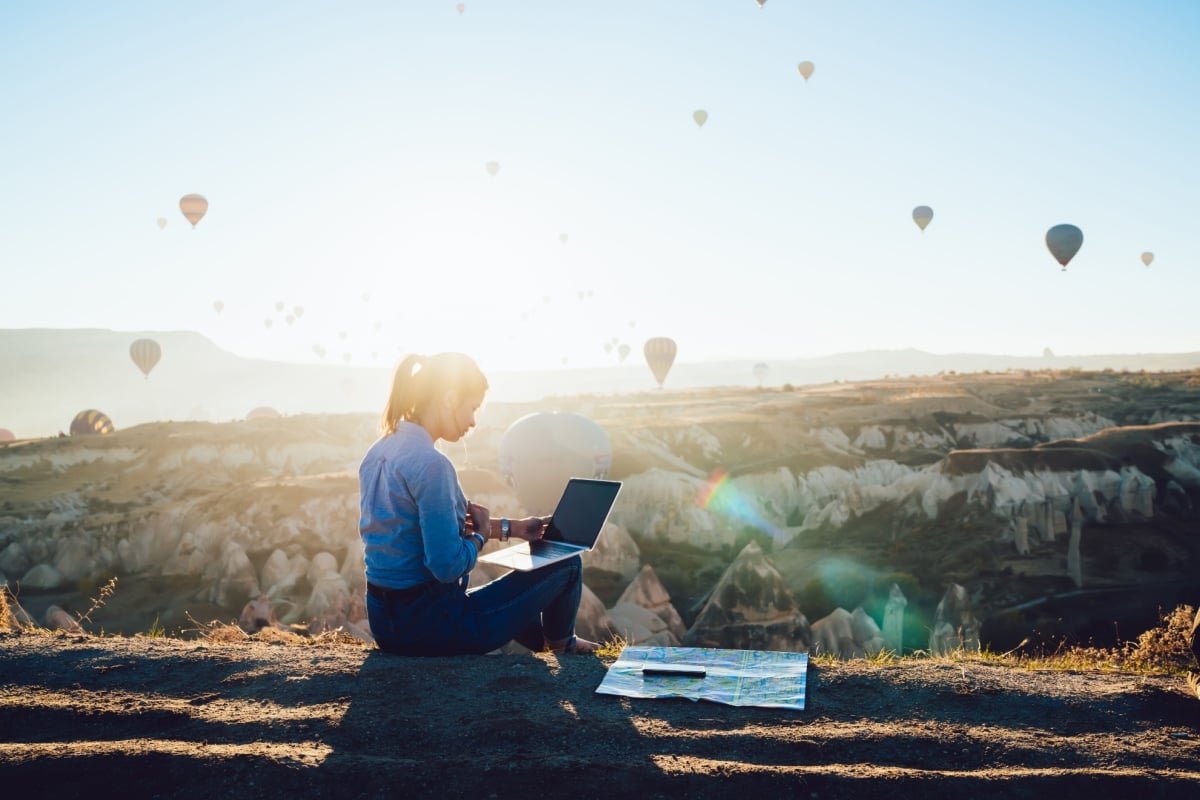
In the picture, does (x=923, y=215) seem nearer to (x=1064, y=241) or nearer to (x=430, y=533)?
(x=1064, y=241)

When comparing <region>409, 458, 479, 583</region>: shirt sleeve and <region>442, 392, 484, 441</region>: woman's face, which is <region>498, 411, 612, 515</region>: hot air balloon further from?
<region>409, 458, 479, 583</region>: shirt sleeve

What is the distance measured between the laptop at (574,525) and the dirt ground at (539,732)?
0.79 m

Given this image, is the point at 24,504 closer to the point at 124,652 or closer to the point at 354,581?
the point at 354,581

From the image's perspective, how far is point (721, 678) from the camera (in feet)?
19.7

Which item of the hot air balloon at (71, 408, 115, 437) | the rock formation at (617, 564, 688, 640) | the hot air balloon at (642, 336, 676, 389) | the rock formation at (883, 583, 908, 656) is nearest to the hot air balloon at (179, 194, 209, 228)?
the hot air balloon at (71, 408, 115, 437)

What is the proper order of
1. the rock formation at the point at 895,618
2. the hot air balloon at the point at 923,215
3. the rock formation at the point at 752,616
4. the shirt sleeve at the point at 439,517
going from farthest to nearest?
the hot air balloon at the point at 923,215 < the rock formation at the point at 895,618 < the rock formation at the point at 752,616 < the shirt sleeve at the point at 439,517

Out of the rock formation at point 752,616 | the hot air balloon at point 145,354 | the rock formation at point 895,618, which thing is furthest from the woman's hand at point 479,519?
the hot air balloon at point 145,354

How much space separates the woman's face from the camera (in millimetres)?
6008

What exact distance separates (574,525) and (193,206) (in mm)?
58849

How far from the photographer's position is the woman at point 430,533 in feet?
19.0

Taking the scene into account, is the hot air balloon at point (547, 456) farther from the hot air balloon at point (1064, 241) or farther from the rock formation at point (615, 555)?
the hot air balloon at point (1064, 241)

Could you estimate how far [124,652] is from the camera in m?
6.77

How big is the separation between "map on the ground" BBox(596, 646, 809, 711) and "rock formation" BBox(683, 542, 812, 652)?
1375cm

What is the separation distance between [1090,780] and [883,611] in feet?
74.0
